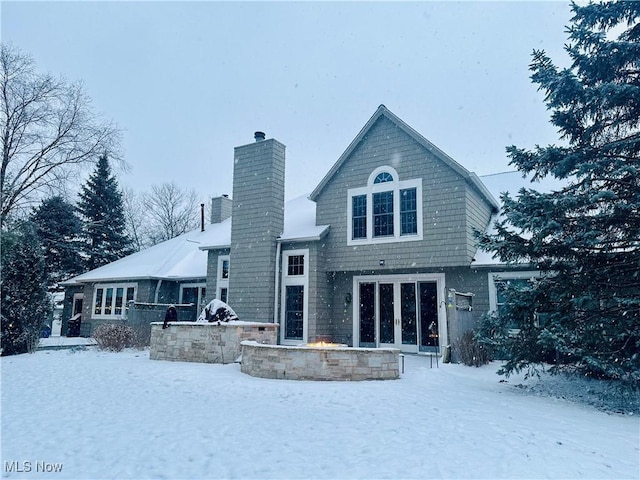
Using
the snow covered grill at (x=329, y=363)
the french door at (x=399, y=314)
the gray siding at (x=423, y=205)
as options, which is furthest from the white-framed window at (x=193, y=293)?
the snow covered grill at (x=329, y=363)

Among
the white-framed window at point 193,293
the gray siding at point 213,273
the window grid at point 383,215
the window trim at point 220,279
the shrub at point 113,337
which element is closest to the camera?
the window grid at point 383,215

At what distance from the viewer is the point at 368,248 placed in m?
13.5

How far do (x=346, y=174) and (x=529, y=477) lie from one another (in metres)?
11.4

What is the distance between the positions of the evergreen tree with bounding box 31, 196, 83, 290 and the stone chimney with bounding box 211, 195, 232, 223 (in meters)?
12.2

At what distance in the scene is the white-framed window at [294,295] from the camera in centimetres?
1388

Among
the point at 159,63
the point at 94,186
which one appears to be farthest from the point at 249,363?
the point at 159,63

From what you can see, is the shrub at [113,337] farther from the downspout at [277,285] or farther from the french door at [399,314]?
the french door at [399,314]

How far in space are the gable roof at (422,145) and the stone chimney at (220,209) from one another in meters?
8.96

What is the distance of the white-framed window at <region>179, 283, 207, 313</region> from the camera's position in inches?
714

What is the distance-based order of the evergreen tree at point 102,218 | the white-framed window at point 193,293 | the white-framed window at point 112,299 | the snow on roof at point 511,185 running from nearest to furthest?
the snow on roof at point 511,185
the white-framed window at point 193,293
the white-framed window at point 112,299
the evergreen tree at point 102,218

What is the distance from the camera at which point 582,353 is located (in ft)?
23.0

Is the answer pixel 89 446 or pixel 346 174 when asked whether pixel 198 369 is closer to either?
pixel 89 446

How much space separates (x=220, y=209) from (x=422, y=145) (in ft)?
41.7

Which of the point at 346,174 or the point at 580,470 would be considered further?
the point at 346,174
